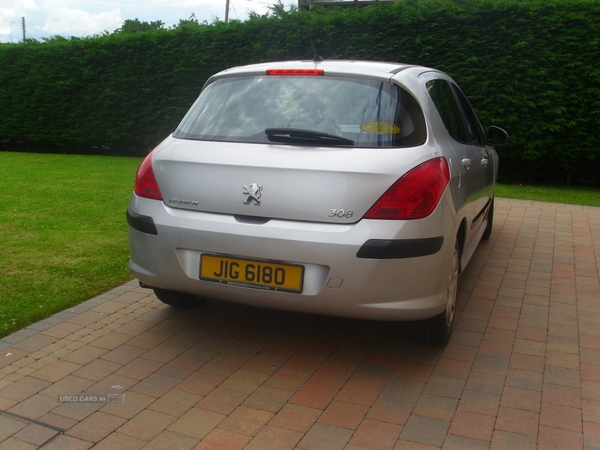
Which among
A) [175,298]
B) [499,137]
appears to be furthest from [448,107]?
[175,298]

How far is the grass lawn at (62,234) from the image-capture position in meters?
4.61

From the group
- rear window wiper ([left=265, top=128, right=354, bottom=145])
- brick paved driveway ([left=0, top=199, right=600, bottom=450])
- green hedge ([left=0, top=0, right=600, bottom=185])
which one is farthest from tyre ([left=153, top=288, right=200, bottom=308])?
green hedge ([left=0, top=0, right=600, bottom=185])

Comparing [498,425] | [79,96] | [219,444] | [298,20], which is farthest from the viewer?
[79,96]

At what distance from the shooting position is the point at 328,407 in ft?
10.3

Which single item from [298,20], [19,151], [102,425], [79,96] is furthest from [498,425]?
[19,151]

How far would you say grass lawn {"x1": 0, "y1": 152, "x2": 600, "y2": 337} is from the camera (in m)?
4.61

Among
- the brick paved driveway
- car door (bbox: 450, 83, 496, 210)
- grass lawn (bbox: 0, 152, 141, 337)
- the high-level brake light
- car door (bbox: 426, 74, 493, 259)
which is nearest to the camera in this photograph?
the brick paved driveway

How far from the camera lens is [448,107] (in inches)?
177

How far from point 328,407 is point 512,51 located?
9.80 meters

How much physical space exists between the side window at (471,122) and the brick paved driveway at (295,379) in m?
1.36

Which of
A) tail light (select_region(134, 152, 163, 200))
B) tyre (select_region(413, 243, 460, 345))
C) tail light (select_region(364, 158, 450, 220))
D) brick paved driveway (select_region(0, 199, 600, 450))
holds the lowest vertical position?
brick paved driveway (select_region(0, 199, 600, 450))

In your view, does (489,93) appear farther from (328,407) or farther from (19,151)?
(19,151)

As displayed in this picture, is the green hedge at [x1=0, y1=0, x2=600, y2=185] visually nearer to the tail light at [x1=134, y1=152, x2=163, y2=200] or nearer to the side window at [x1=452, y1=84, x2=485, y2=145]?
the side window at [x1=452, y1=84, x2=485, y2=145]

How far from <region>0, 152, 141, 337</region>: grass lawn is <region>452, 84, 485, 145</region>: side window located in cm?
307
